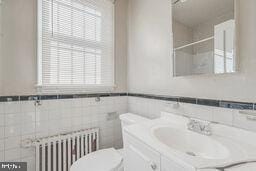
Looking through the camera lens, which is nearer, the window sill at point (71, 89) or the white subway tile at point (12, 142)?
the white subway tile at point (12, 142)

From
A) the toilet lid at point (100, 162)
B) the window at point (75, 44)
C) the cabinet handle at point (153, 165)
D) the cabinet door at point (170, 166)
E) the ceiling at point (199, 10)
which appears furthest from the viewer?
the window at point (75, 44)

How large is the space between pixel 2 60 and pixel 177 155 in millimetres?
1552

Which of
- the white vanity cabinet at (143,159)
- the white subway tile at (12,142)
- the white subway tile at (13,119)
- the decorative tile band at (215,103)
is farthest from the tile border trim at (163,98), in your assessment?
the white vanity cabinet at (143,159)

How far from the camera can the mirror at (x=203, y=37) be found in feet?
3.36

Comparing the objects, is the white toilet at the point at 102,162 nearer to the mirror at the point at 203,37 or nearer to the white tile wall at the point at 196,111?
the white tile wall at the point at 196,111

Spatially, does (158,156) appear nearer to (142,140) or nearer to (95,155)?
(142,140)

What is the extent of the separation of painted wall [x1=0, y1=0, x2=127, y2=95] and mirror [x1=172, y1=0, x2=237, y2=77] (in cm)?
134

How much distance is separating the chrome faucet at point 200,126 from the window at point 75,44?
1.15 m

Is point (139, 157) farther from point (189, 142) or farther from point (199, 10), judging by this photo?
point (199, 10)

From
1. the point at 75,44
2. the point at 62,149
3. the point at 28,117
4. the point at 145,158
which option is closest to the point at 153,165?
the point at 145,158

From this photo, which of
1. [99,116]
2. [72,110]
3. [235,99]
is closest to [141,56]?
[99,116]

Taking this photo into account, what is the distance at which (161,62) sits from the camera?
5.24 feet

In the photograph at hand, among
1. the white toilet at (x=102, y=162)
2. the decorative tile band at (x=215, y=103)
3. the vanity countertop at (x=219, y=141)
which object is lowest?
the white toilet at (x=102, y=162)

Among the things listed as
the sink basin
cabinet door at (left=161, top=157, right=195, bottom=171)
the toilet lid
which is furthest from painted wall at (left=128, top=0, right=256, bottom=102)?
the toilet lid
